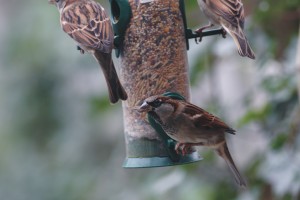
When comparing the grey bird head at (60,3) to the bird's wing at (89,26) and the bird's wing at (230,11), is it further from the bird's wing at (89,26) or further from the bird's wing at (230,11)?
the bird's wing at (230,11)

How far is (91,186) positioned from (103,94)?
1.06 meters

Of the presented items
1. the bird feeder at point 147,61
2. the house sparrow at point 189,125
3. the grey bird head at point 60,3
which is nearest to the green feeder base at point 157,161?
the bird feeder at point 147,61

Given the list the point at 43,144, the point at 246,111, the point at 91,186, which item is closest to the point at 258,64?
the point at 246,111

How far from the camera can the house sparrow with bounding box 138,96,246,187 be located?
3.94m

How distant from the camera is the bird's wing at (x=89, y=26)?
4.19 meters

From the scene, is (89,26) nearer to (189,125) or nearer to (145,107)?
(145,107)

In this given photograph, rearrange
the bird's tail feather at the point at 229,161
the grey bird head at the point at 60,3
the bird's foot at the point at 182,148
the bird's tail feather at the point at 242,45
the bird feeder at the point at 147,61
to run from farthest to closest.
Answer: the grey bird head at the point at 60,3
the bird feeder at the point at 147,61
the bird's tail feather at the point at 242,45
the bird's foot at the point at 182,148
the bird's tail feather at the point at 229,161

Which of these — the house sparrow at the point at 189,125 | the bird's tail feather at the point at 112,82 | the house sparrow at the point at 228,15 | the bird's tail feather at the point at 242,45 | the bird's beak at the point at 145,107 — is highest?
the house sparrow at the point at 228,15

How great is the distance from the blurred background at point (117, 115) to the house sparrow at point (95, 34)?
2.31ft

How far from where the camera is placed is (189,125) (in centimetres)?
397

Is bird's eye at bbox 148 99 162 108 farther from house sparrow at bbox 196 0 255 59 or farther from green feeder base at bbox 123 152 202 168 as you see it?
house sparrow at bbox 196 0 255 59

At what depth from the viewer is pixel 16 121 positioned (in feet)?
28.1

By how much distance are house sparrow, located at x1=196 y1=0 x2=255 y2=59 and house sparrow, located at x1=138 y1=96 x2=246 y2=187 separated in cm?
53

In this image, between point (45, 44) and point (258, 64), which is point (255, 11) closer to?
point (258, 64)
